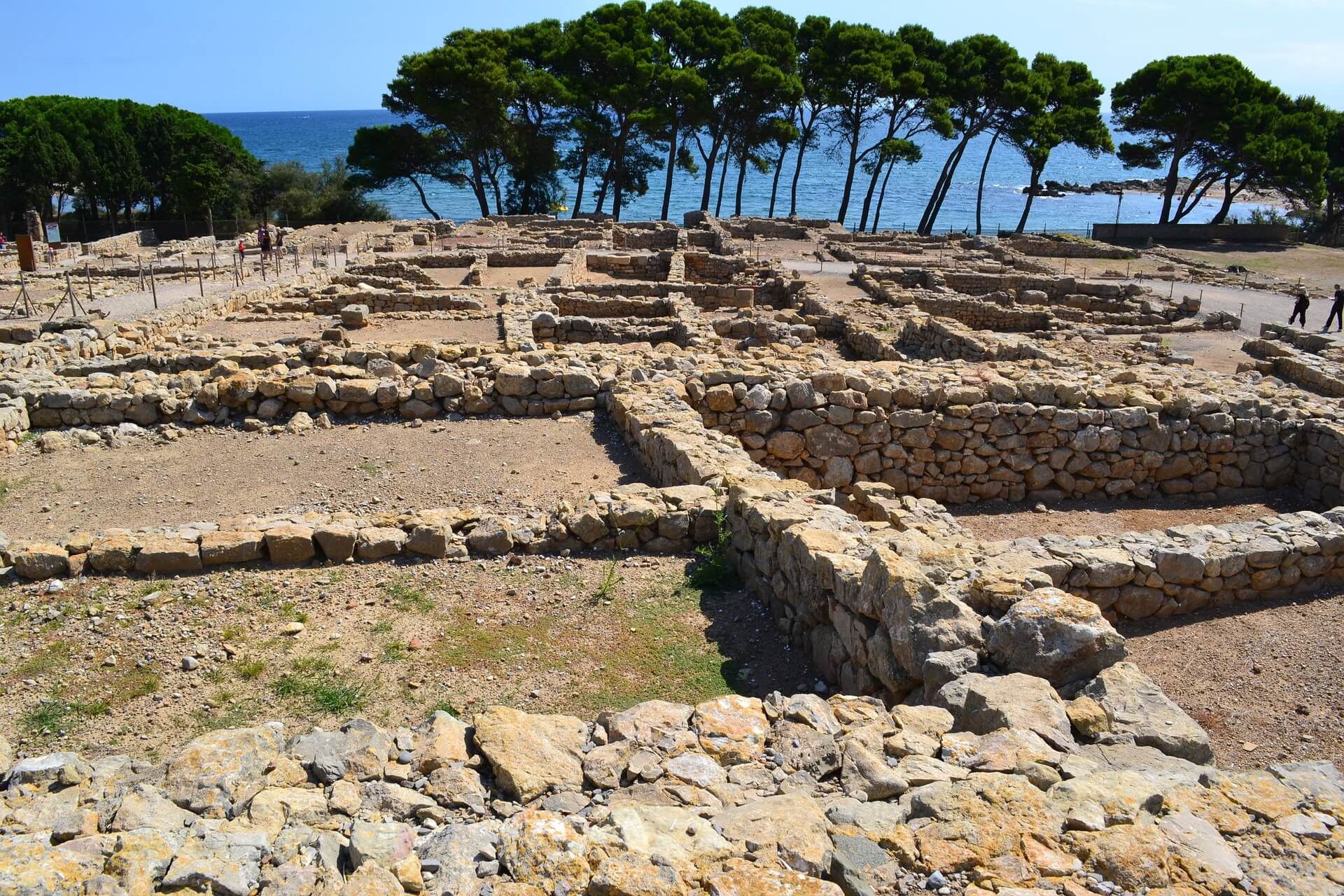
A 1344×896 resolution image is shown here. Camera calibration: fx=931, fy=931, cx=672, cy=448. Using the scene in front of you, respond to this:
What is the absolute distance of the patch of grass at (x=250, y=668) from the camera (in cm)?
622

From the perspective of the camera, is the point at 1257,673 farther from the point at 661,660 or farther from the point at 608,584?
the point at 608,584

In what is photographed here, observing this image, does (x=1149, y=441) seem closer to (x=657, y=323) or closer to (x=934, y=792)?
(x=934, y=792)

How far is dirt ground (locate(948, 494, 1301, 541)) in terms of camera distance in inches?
431

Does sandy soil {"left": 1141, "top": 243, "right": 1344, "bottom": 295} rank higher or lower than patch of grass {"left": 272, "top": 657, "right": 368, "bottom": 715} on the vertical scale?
higher

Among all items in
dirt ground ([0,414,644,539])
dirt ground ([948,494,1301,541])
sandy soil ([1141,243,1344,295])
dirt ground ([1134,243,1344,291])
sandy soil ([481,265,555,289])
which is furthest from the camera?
dirt ground ([1134,243,1344,291])

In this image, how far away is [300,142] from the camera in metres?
190

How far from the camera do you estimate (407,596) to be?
23.9 ft

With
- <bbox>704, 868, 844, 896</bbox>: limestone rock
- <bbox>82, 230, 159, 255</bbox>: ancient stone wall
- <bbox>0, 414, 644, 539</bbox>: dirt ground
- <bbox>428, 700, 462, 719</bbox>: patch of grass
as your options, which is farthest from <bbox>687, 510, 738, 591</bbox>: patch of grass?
<bbox>82, 230, 159, 255</bbox>: ancient stone wall

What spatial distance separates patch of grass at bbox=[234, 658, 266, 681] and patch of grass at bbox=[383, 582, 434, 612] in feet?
3.58

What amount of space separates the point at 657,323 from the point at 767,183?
413 feet

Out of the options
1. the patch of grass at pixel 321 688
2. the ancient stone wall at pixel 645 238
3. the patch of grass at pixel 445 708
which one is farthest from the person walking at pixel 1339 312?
the patch of grass at pixel 321 688

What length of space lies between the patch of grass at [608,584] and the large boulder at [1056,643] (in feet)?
10.1

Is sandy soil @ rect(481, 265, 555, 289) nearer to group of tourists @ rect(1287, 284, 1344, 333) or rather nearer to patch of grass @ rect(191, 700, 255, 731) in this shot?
group of tourists @ rect(1287, 284, 1344, 333)

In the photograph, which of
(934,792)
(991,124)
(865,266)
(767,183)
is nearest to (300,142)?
(767,183)
